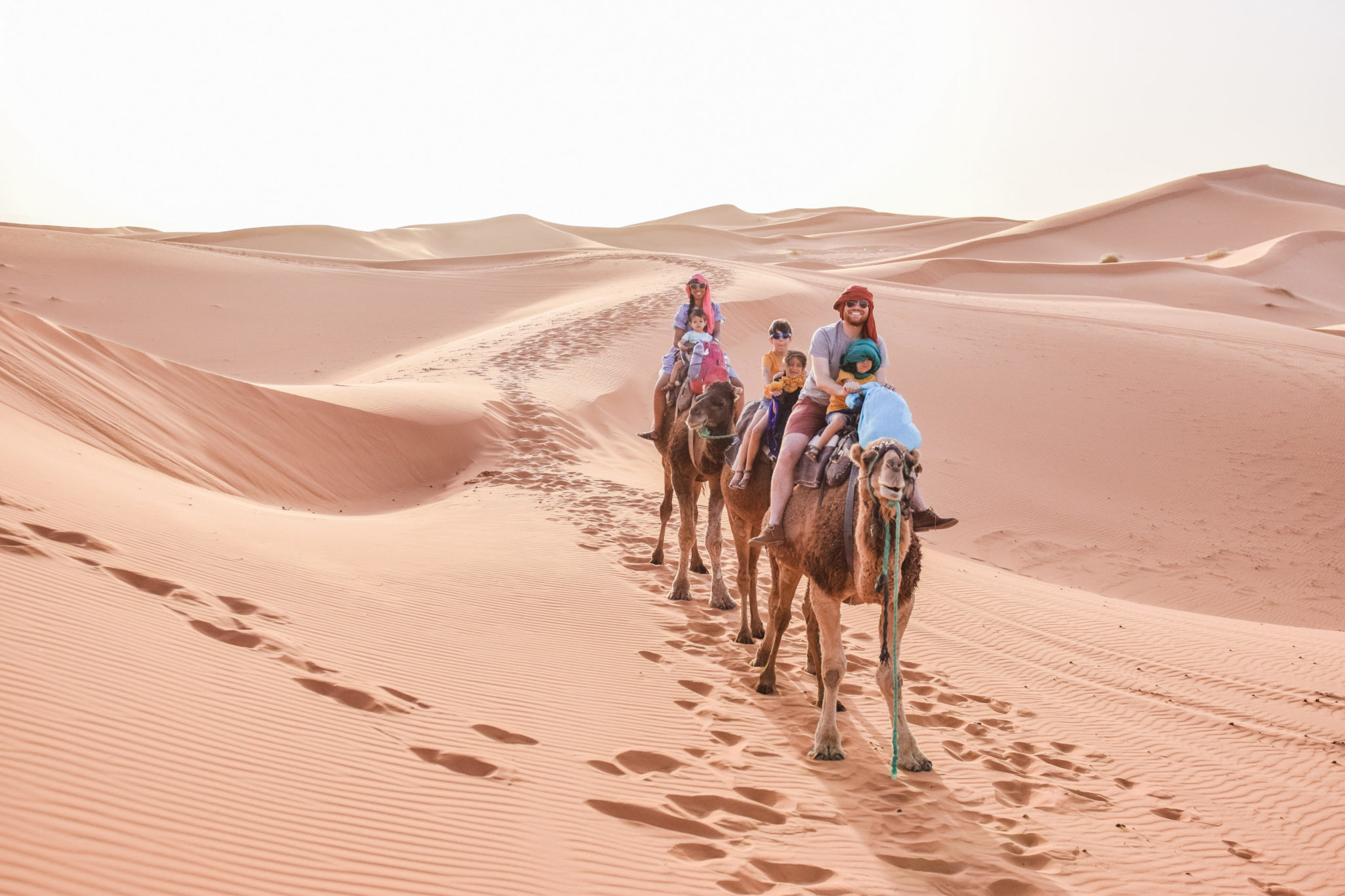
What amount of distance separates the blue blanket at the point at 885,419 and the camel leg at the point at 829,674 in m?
1.22

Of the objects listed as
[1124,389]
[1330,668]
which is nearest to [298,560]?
[1330,668]

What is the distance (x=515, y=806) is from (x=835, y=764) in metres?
2.33

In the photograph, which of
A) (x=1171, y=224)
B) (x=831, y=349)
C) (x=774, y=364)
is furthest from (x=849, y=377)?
(x=1171, y=224)

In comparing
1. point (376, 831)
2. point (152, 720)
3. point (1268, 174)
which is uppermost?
point (1268, 174)

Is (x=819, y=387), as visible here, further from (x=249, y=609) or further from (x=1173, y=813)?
(x=249, y=609)

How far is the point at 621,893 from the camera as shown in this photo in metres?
3.90

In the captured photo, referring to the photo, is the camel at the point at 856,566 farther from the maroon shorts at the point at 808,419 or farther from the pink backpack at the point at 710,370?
the pink backpack at the point at 710,370

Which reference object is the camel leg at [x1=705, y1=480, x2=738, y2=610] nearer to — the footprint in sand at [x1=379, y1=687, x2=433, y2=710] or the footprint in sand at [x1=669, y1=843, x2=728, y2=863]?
the footprint in sand at [x1=379, y1=687, x2=433, y2=710]

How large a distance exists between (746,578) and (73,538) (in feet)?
16.9

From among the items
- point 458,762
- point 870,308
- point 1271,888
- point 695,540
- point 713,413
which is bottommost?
point 1271,888

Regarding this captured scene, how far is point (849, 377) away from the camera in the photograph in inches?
242

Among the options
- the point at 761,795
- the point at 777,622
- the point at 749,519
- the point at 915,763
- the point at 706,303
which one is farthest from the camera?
the point at 706,303

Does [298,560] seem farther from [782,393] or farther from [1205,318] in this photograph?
[1205,318]

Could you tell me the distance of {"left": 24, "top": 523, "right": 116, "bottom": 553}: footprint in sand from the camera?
567 centimetres
